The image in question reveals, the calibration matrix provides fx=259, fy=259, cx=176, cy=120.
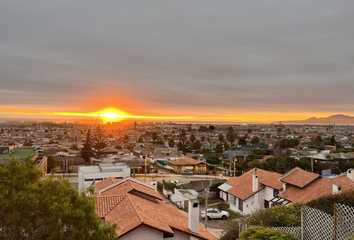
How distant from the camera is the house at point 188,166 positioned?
2183 inches

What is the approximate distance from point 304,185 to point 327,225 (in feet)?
42.1

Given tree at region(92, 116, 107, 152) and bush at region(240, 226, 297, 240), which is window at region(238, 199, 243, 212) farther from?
tree at region(92, 116, 107, 152)

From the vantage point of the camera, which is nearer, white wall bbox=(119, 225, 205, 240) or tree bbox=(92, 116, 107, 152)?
Answer: white wall bbox=(119, 225, 205, 240)

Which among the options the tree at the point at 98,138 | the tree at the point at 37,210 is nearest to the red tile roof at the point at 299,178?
the tree at the point at 37,210

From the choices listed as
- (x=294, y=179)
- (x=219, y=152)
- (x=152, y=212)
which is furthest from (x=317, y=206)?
(x=219, y=152)

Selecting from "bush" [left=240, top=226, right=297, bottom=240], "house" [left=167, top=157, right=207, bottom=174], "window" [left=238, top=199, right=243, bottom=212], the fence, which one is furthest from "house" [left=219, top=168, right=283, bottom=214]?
"house" [left=167, top=157, right=207, bottom=174]

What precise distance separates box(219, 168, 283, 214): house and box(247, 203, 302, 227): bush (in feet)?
32.0

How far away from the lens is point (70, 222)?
6652 millimetres

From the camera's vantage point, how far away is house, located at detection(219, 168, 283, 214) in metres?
22.6

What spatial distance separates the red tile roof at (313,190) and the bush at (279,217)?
19.0 ft

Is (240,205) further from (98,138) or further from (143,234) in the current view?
(98,138)

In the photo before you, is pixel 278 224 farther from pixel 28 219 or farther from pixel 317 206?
pixel 28 219

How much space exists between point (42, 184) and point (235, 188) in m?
21.6

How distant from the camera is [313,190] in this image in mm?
18859
